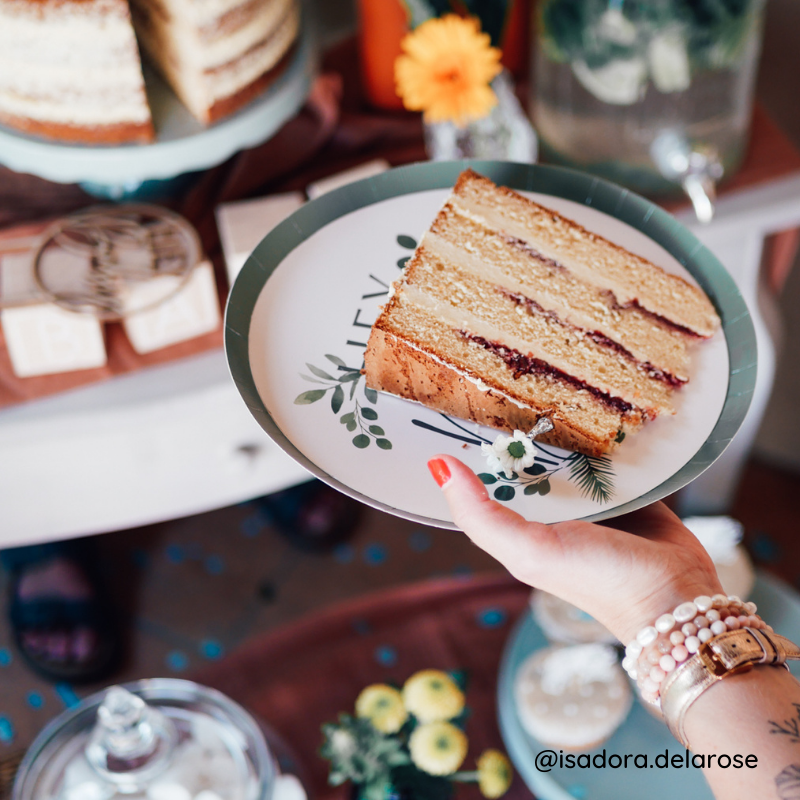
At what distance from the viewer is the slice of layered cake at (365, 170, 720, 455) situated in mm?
657

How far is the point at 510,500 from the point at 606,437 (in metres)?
0.10

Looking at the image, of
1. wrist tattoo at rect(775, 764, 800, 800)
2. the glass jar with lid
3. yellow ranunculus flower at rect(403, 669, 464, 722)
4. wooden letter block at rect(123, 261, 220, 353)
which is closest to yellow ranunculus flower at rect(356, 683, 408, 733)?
yellow ranunculus flower at rect(403, 669, 464, 722)

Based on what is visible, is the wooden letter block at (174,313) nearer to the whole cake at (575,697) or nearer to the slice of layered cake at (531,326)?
the slice of layered cake at (531,326)

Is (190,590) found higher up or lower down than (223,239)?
lower down

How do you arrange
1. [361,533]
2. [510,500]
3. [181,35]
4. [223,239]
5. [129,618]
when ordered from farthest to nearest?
[361,533] → [129,618] → [223,239] → [181,35] → [510,500]

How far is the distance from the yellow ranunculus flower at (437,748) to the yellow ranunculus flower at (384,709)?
0.02m

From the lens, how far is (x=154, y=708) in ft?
3.11

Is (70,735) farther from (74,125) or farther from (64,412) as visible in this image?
(74,125)

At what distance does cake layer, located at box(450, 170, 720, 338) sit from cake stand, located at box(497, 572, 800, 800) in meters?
0.55

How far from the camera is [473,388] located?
658 millimetres

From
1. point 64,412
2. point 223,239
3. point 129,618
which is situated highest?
point 223,239

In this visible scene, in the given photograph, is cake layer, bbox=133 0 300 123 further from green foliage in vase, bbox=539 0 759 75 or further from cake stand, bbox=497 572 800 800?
cake stand, bbox=497 572 800 800

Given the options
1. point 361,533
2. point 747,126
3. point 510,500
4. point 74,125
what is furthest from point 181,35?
point 361,533

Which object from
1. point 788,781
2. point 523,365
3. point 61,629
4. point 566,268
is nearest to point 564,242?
point 566,268
